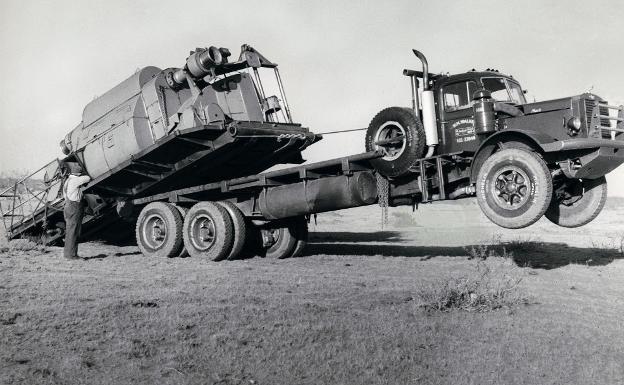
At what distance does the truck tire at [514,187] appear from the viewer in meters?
6.71

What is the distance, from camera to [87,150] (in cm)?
1134

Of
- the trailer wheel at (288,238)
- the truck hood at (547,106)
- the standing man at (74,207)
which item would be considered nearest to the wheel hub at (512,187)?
the truck hood at (547,106)

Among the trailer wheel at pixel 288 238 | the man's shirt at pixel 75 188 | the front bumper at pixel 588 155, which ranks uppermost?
the man's shirt at pixel 75 188

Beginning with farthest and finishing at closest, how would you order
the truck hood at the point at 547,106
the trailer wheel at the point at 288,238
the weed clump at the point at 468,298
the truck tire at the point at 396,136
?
the trailer wheel at the point at 288,238
the truck tire at the point at 396,136
the truck hood at the point at 547,106
the weed clump at the point at 468,298

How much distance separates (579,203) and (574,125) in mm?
1541

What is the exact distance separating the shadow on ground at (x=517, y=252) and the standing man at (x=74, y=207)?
14.6 ft

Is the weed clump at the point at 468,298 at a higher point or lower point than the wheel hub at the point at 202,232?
lower

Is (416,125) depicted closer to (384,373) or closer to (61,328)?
(384,373)

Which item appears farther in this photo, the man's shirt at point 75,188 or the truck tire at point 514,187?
the man's shirt at point 75,188

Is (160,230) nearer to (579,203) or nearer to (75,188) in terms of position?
(75,188)

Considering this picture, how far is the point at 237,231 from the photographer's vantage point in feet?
32.5

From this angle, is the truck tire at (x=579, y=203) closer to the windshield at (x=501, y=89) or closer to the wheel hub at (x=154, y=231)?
the windshield at (x=501, y=89)

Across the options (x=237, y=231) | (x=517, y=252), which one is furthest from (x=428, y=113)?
(x=517, y=252)

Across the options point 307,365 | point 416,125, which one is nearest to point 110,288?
point 307,365
